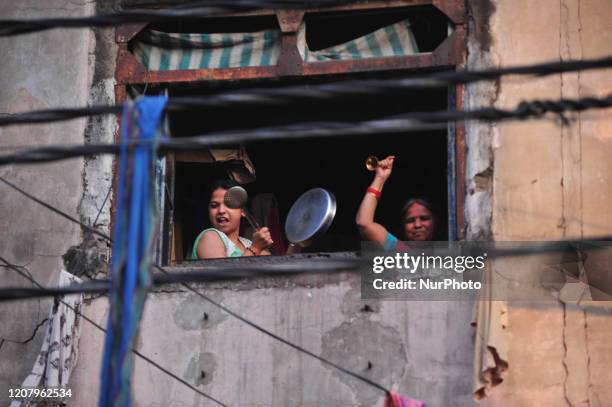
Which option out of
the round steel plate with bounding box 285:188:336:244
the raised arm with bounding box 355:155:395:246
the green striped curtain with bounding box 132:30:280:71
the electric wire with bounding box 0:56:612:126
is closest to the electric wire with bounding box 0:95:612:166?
the electric wire with bounding box 0:56:612:126

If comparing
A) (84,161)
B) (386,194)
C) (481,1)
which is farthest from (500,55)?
(386,194)

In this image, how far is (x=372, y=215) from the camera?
8.36 m

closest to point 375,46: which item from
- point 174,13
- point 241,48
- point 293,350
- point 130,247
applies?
point 241,48

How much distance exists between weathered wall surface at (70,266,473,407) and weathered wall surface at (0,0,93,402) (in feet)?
1.62

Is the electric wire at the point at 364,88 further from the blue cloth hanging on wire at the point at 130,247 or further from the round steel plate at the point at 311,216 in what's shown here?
the round steel plate at the point at 311,216

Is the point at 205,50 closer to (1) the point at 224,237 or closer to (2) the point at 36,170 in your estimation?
(1) the point at 224,237

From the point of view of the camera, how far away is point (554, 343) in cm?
750

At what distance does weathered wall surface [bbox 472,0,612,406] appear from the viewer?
7.42 m

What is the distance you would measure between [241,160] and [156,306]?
7.06 ft

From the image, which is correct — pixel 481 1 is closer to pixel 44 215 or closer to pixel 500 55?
pixel 500 55
